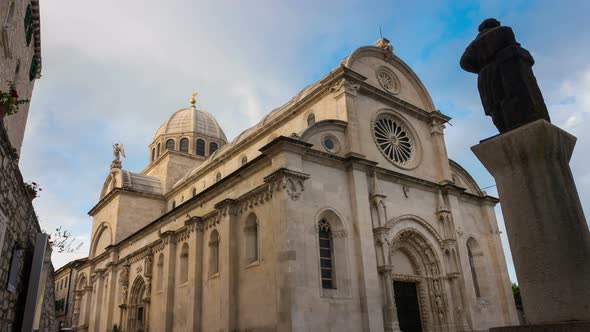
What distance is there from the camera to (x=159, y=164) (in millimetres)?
40031

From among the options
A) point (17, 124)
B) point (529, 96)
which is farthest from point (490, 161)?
point (17, 124)

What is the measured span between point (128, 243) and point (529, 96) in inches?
1169

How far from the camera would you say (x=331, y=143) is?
20.4 meters

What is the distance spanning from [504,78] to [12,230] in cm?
872

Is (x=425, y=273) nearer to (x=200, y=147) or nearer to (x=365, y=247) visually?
(x=365, y=247)

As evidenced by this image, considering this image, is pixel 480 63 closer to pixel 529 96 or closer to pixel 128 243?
pixel 529 96

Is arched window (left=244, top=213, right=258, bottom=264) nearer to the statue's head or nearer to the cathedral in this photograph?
the cathedral

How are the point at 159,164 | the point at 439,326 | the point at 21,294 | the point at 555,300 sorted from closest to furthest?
the point at 555,300
the point at 21,294
the point at 439,326
the point at 159,164

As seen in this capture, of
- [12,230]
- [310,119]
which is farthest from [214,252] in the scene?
[12,230]

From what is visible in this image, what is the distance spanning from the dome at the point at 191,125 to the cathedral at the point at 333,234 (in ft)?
44.6

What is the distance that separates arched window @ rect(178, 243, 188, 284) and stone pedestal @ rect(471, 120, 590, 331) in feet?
64.9

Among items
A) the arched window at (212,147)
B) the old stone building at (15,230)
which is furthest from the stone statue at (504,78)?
the arched window at (212,147)

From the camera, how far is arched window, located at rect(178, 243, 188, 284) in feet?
78.1

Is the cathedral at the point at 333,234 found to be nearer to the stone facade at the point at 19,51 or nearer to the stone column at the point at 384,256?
the stone column at the point at 384,256
